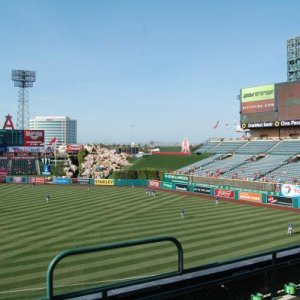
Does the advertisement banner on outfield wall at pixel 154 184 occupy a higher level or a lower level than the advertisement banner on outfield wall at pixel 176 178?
lower

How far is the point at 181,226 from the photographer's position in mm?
29344

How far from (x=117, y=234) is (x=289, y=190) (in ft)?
71.2

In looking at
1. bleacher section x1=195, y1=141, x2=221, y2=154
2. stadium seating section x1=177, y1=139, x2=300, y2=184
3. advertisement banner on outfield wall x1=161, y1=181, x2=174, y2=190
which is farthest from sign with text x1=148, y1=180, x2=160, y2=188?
bleacher section x1=195, y1=141, x2=221, y2=154

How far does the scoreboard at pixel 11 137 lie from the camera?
84.9 meters

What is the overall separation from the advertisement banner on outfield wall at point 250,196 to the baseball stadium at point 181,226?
0.37ft

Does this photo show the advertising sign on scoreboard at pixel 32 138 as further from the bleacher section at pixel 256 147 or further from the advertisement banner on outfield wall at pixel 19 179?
the bleacher section at pixel 256 147

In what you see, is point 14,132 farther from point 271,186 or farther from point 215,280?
point 215,280

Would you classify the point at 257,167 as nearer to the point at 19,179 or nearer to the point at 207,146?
the point at 207,146

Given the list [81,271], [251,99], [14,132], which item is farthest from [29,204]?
[14,132]

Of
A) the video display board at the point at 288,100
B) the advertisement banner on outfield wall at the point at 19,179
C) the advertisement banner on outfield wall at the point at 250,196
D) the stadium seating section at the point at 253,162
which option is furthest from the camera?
the advertisement banner on outfield wall at the point at 19,179

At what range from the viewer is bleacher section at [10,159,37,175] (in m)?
88.1

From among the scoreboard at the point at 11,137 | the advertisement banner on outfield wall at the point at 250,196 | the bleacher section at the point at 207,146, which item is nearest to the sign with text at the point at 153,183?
the bleacher section at the point at 207,146

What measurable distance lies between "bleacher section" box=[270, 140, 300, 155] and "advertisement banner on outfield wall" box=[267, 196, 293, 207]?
1529 cm

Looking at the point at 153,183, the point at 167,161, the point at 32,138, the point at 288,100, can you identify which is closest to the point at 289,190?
the point at 288,100
